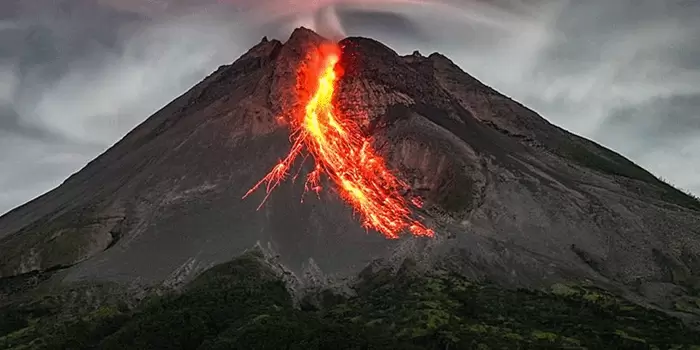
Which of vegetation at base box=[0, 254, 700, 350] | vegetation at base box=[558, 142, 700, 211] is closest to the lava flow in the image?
vegetation at base box=[0, 254, 700, 350]

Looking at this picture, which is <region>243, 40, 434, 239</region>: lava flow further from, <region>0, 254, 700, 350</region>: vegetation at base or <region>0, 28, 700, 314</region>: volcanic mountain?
<region>0, 254, 700, 350</region>: vegetation at base

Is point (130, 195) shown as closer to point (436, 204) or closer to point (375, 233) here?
point (375, 233)

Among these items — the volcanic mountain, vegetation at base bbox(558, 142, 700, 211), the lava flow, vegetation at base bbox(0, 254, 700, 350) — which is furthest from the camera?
vegetation at base bbox(558, 142, 700, 211)

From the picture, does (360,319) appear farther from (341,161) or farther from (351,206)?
(341,161)

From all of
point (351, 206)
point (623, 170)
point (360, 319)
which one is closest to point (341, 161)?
point (351, 206)

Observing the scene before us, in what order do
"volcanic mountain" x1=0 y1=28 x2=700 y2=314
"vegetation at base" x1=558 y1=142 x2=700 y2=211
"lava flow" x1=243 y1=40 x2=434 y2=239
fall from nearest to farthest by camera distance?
1. "volcanic mountain" x1=0 y1=28 x2=700 y2=314
2. "lava flow" x1=243 y1=40 x2=434 y2=239
3. "vegetation at base" x1=558 y1=142 x2=700 y2=211

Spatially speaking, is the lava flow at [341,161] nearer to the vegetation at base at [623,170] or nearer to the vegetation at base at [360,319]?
the vegetation at base at [360,319]
